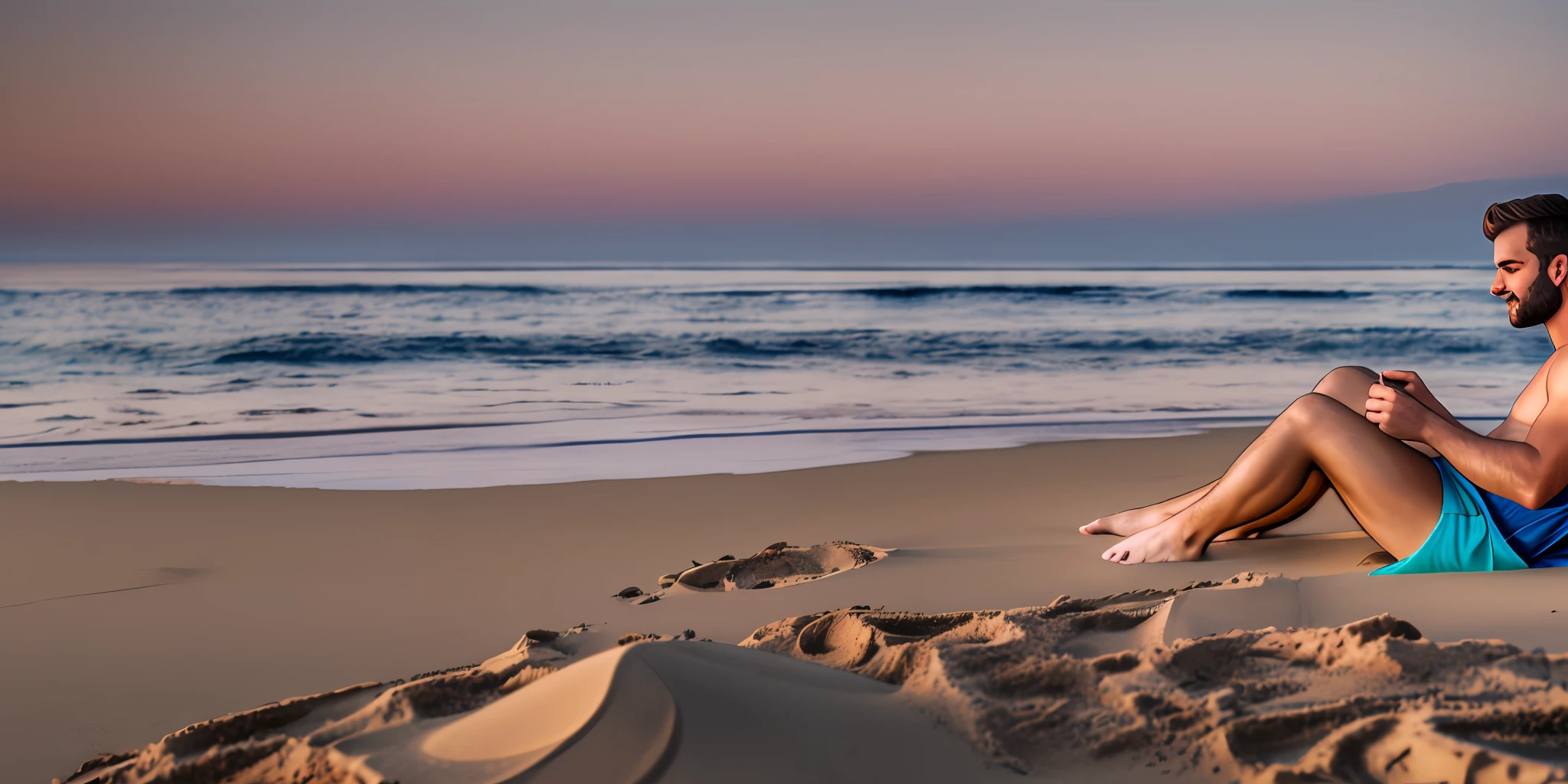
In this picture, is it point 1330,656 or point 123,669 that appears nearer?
point 1330,656

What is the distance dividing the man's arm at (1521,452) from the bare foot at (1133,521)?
36.5 inches

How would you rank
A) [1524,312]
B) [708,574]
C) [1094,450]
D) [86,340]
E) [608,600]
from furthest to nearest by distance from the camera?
[86,340] < [1094,450] < [708,574] < [608,600] < [1524,312]

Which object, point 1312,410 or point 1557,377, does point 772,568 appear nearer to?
point 1312,410

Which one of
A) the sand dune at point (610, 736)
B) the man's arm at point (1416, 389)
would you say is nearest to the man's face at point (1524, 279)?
the man's arm at point (1416, 389)

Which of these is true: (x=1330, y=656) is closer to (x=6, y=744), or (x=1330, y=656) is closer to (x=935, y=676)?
(x=935, y=676)

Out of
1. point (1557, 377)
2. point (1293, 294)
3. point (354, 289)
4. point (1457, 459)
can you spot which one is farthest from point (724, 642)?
point (1293, 294)

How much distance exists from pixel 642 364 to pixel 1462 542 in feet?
33.1

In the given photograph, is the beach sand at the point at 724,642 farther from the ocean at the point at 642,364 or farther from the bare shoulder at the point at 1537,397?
the ocean at the point at 642,364

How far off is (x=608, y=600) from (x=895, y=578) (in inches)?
34.4

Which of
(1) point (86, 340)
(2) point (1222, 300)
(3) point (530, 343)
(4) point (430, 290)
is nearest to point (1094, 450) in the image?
(3) point (530, 343)

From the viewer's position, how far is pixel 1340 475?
9.61 ft

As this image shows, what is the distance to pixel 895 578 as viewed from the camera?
327 cm

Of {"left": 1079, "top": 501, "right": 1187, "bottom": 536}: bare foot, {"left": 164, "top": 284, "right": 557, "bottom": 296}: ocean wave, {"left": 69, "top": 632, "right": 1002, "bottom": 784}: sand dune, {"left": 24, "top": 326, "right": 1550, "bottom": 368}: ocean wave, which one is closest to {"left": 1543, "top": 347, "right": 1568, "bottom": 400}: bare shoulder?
{"left": 1079, "top": 501, "right": 1187, "bottom": 536}: bare foot

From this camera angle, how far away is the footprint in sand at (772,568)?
3318 mm
